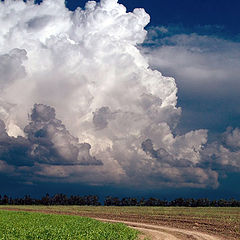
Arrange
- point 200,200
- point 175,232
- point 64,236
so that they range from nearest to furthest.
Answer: point 64,236, point 175,232, point 200,200

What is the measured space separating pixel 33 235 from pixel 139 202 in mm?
142311

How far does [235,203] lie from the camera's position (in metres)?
155

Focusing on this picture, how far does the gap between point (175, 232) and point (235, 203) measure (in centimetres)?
12368

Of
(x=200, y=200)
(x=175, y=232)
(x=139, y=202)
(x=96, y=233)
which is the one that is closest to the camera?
(x=96, y=233)

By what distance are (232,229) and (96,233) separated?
18336 millimetres

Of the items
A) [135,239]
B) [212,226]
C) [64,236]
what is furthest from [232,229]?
[64,236]

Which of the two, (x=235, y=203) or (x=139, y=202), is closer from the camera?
(x=235, y=203)

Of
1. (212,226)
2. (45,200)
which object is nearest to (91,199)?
(45,200)

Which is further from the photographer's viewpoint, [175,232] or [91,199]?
[91,199]

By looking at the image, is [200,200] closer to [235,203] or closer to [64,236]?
[235,203]

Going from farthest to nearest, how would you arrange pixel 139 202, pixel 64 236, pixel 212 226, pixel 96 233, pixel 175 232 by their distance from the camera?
1. pixel 139 202
2. pixel 212 226
3. pixel 175 232
4. pixel 96 233
5. pixel 64 236

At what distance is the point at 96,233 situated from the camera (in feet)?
109

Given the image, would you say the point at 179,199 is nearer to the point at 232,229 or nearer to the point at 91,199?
the point at 91,199

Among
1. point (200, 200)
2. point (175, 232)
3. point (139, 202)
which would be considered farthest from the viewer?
point (139, 202)
